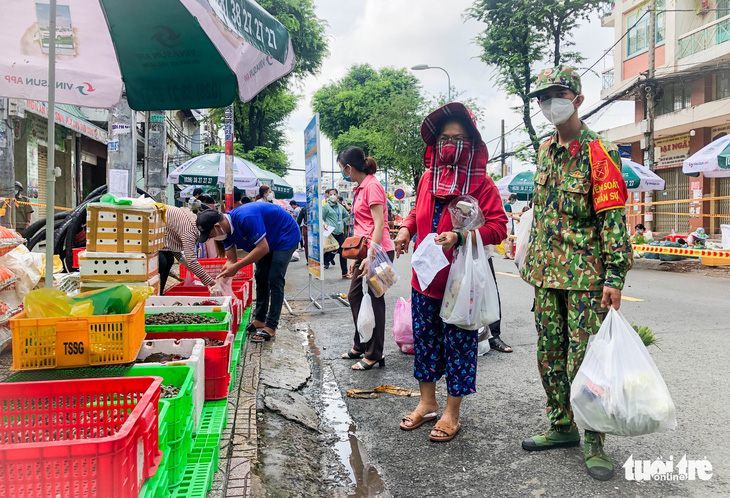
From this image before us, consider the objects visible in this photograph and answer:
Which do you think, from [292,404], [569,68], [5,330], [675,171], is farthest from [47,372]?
[675,171]

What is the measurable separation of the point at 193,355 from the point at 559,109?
2.31 m

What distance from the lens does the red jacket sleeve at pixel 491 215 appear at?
306 centimetres

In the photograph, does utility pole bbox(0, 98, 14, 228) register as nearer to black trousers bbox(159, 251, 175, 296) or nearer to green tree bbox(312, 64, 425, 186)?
black trousers bbox(159, 251, 175, 296)

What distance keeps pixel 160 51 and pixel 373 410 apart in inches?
114

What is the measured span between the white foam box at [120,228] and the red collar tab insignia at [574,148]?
3.16 metres

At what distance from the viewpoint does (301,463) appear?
2.92 metres

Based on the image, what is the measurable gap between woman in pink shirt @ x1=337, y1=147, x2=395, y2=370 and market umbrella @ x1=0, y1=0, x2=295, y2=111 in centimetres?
129

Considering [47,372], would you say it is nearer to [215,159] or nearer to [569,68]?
[569,68]

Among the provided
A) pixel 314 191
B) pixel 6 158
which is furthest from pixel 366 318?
pixel 6 158

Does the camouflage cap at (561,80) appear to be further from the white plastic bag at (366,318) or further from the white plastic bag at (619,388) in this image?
the white plastic bag at (366,318)

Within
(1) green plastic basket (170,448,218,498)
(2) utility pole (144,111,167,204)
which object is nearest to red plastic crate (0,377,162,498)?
(1) green plastic basket (170,448,218,498)

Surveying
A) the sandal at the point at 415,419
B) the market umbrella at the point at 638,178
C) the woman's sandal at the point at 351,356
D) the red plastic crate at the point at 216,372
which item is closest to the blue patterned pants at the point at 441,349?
the sandal at the point at 415,419

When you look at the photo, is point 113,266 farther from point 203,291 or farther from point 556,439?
point 556,439

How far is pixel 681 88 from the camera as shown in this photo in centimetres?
2062
